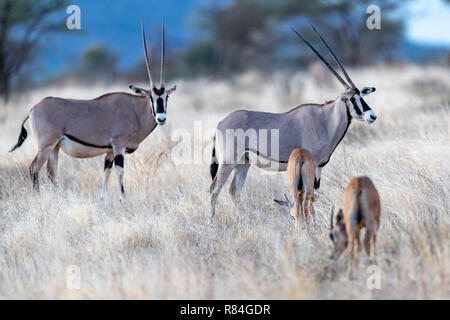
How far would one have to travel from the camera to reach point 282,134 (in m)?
6.78

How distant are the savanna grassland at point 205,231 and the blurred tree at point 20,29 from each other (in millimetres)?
9635

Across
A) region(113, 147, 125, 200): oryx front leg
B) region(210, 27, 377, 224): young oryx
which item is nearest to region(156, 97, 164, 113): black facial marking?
region(113, 147, 125, 200): oryx front leg

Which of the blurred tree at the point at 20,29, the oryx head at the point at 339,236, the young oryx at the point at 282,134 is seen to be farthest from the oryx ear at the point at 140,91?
the blurred tree at the point at 20,29

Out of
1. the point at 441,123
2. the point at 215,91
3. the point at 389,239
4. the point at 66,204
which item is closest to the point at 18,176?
the point at 66,204

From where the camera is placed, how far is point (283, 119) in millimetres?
6891

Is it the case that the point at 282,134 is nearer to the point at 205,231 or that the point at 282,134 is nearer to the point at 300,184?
the point at 300,184

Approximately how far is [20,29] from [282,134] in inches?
652

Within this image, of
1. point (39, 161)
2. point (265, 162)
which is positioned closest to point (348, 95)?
point (265, 162)

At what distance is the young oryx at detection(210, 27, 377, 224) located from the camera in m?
6.68

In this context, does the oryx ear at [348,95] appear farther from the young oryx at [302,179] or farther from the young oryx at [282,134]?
the young oryx at [302,179]

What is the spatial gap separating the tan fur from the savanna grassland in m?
0.24

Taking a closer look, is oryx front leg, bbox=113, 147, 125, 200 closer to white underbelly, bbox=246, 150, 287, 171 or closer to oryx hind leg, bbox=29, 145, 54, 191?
oryx hind leg, bbox=29, 145, 54, 191
